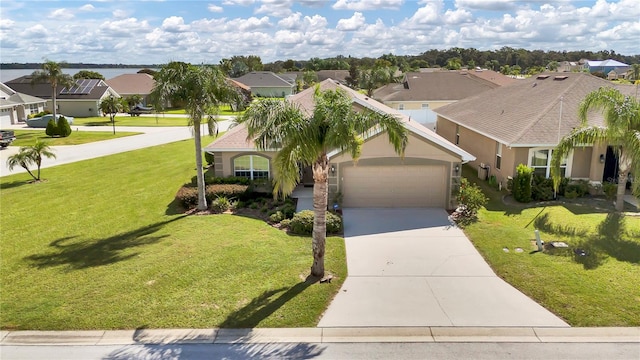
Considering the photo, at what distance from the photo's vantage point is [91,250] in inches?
562

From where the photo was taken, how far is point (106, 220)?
1747cm

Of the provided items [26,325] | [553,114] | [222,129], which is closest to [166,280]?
[26,325]

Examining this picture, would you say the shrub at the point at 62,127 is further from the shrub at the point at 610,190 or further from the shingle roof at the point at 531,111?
the shrub at the point at 610,190

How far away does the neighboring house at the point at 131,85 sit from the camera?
72.0 meters

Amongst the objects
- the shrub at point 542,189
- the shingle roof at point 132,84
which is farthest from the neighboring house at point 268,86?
the shrub at point 542,189

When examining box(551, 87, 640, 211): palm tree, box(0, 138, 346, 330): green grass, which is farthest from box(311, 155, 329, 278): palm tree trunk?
box(551, 87, 640, 211): palm tree

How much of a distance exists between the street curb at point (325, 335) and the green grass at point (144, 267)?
0.26m

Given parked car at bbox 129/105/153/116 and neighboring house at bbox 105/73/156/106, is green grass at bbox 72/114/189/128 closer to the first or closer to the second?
parked car at bbox 129/105/153/116

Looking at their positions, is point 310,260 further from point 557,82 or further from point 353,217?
point 557,82

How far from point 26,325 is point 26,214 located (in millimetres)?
10230

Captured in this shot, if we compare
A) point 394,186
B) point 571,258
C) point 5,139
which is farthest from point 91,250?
point 5,139

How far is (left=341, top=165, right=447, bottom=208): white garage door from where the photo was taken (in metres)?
18.4

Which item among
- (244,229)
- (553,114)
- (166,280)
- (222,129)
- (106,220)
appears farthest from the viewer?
(222,129)

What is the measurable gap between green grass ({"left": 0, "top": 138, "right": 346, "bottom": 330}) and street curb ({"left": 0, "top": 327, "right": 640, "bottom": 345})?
10.3 inches
